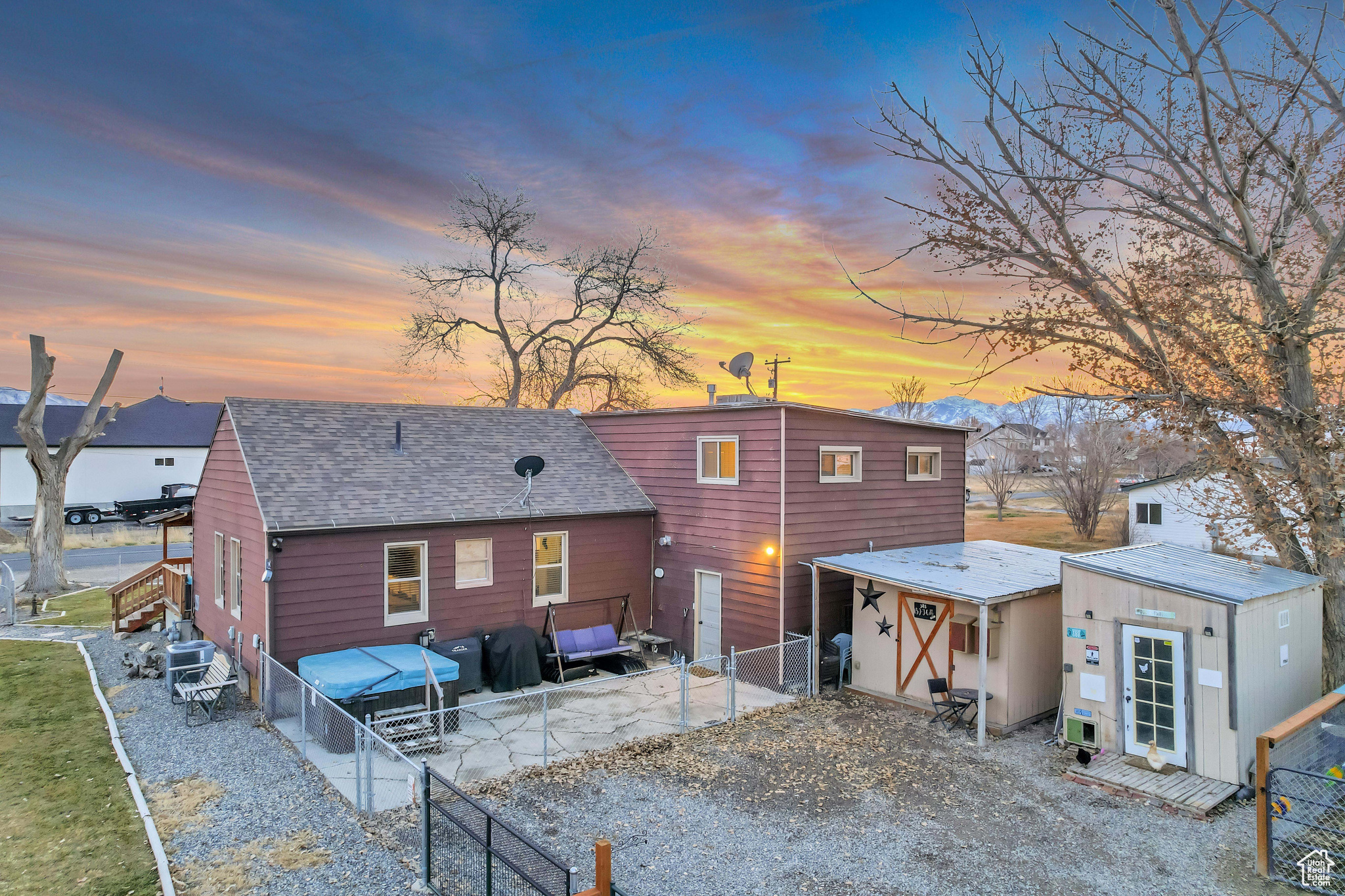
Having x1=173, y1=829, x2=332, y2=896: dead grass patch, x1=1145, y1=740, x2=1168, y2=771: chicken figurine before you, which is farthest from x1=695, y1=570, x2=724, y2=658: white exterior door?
x1=173, y1=829, x2=332, y2=896: dead grass patch

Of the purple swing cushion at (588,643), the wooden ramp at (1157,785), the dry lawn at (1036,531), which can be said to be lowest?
the dry lawn at (1036,531)

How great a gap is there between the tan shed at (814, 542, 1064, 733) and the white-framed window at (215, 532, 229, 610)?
1213 cm

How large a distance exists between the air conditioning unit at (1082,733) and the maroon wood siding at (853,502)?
4616mm

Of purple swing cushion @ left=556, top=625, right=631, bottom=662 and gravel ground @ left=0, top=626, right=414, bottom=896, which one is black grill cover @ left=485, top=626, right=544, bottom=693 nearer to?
purple swing cushion @ left=556, top=625, right=631, bottom=662

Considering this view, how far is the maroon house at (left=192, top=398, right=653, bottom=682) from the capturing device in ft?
38.2

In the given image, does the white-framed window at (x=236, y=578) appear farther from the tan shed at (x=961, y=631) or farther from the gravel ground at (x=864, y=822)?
the tan shed at (x=961, y=631)

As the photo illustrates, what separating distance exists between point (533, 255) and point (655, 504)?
730 inches

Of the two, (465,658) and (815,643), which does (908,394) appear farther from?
(465,658)

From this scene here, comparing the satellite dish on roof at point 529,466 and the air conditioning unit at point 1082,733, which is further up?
the satellite dish on roof at point 529,466

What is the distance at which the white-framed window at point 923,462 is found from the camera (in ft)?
51.7

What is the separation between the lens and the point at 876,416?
47.8 ft

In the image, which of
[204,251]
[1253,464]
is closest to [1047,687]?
[1253,464]

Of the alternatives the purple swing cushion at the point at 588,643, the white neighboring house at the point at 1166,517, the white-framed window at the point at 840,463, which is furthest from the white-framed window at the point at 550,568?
the white neighboring house at the point at 1166,517

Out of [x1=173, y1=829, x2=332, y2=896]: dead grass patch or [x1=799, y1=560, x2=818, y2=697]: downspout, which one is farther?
[x1=799, y1=560, x2=818, y2=697]: downspout
